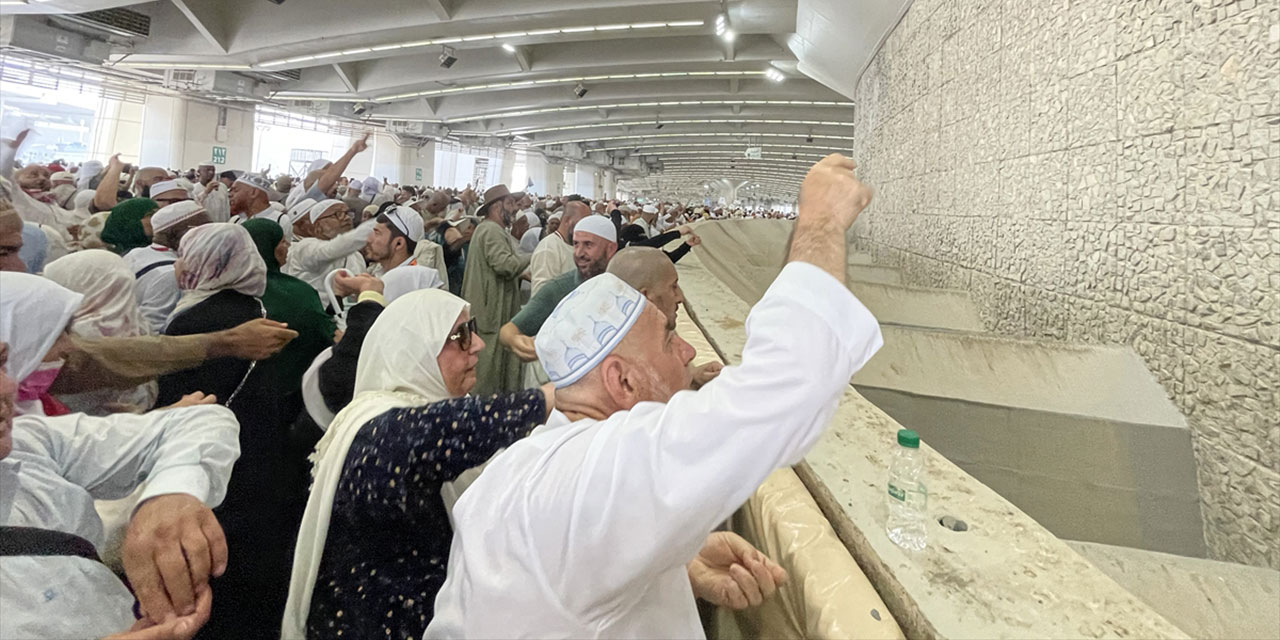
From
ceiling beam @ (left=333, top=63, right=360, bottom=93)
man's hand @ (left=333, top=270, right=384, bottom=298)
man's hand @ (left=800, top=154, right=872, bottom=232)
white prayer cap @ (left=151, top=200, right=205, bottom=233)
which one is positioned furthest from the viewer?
ceiling beam @ (left=333, top=63, right=360, bottom=93)

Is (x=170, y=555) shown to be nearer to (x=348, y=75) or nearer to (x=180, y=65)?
(x=180, y=65)

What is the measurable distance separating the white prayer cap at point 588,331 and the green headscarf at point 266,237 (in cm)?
257

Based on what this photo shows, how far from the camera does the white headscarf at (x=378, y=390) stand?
1.40 meters

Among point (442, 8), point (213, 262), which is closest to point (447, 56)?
point (442, 8)

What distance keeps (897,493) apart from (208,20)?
46.4 feet

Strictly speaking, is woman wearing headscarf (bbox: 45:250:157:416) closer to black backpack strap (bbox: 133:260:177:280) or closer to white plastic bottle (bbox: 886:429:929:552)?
black backpack strap (bbox: 133:260:177:280)

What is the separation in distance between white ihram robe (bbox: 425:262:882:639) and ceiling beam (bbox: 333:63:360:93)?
55.5 ft

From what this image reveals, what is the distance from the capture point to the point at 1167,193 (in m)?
2.10

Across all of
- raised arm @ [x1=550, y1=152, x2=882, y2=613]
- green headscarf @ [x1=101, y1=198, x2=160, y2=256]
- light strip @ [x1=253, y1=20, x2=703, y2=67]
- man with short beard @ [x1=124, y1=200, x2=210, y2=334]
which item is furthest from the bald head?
light strip @ [x1=253, y1=20, x2=703, y2=67]

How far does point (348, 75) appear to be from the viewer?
14914 millimetres

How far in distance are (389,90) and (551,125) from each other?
903 cm

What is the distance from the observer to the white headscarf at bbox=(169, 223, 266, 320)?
7.95 ft

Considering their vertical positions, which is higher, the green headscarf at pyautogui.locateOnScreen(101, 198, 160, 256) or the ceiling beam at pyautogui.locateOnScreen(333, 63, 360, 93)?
the ceiling beam at pyautogui.locateOnScreen(333, 63, 360, 93)

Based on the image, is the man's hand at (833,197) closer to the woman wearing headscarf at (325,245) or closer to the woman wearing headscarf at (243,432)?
the woman wearing headscarf at (243,432)
